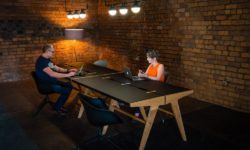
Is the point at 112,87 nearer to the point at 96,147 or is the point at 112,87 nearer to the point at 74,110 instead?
the point at 96,147

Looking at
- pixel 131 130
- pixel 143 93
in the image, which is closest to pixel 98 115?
pixel 143 93

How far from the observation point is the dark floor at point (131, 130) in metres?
3.36

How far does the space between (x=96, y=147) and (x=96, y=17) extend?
542 cm

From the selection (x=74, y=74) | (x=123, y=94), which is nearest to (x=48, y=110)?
(x=74, y=74)

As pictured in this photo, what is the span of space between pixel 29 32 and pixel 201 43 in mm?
4493

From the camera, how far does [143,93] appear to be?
3107 mm

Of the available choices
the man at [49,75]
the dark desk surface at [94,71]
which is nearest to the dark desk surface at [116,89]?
the dark desk surface at [94,71]

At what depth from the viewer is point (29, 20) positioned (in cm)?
673

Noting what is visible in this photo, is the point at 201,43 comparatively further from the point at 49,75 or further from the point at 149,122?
the point at 49,75

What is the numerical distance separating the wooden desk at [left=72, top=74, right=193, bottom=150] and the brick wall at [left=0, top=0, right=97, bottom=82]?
3616 millimetres

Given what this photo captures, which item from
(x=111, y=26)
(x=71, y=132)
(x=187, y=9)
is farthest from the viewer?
(x=111, y=26)

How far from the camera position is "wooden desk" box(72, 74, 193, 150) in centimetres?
292

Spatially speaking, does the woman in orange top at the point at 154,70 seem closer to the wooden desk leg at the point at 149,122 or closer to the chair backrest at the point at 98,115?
the wooden desk leg at the point at 149,122

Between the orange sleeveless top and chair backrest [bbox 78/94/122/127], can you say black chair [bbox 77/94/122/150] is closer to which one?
chair backrest [bbox 78/94/122/127]
